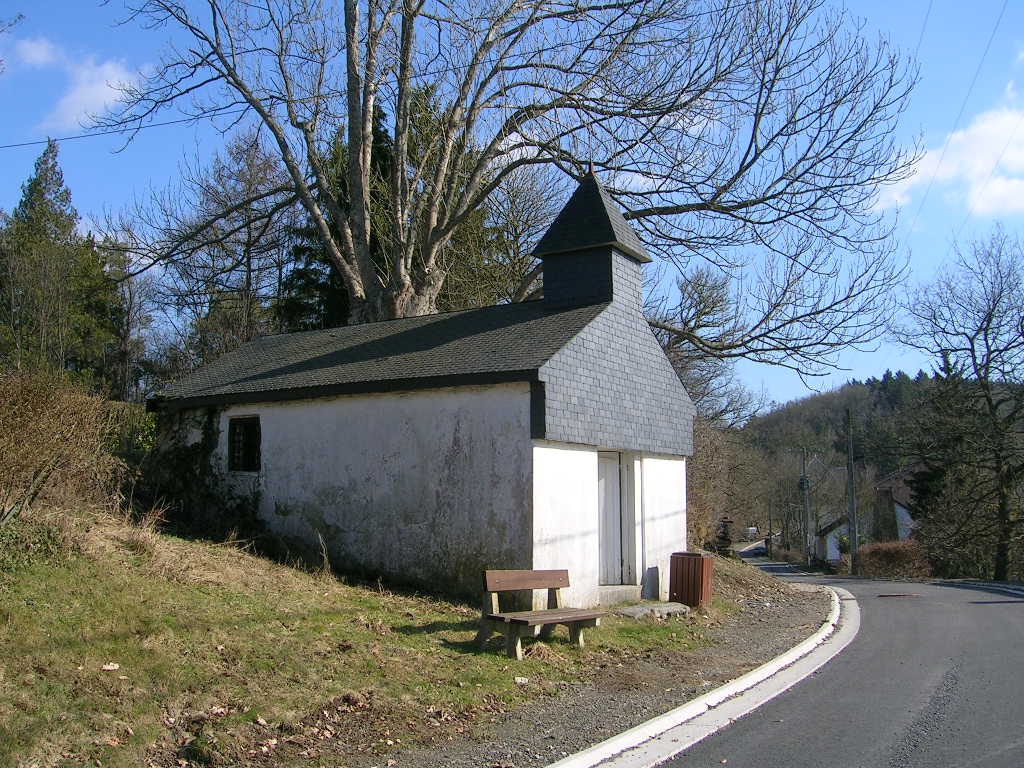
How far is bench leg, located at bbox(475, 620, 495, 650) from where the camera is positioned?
9.23 meters

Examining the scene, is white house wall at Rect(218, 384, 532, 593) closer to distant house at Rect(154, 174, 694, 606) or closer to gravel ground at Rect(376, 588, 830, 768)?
distant house at Rect(154, 174, 694, 606)

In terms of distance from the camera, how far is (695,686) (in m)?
8.74

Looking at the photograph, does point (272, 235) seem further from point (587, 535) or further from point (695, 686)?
point (695, 686)

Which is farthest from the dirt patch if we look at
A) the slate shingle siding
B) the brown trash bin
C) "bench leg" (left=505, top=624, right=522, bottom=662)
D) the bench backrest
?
the slate shingle siding

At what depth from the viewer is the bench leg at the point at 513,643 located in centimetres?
911

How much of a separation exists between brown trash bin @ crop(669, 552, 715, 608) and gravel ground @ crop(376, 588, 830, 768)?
0.92m

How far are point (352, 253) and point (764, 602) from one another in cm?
1461

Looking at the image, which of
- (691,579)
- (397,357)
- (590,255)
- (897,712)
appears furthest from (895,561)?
(897,712)

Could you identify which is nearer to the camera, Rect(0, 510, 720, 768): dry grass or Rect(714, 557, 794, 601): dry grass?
Rect(0, 510, 720, 768): dry grass

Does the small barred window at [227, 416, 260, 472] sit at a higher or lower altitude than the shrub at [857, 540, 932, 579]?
higher

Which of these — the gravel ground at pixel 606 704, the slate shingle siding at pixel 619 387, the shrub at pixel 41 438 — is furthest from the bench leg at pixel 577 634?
the shrub at pixel 41 438

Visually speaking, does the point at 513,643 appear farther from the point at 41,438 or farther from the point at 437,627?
the point at 41,438

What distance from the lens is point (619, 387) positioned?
46.8 ft

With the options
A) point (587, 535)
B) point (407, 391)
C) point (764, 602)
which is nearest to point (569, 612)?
point (587, 535)
